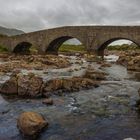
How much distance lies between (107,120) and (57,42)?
1990 inches

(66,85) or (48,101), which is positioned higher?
(66,85)

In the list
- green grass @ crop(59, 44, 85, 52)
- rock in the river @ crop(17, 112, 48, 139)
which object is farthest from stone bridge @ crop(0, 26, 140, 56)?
rock in the river @ crop(17, 112, 48, 139)

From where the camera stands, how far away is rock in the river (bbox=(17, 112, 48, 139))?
10891 mm

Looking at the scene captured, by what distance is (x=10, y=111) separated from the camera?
14055 mm

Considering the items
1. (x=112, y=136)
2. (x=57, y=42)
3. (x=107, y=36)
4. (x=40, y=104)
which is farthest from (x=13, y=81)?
(x=57, y=42)

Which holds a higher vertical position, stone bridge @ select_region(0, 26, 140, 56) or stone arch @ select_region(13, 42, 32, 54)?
stone bridge @ select_region(0, 26, 140, 56)

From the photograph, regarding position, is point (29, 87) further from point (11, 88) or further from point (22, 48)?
point (22, 48)

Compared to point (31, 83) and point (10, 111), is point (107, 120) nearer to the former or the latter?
point (10, 111)

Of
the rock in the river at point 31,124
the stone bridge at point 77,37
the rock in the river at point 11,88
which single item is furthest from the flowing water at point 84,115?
the stone bridge at point 77,37

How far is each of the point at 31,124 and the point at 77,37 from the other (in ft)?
143

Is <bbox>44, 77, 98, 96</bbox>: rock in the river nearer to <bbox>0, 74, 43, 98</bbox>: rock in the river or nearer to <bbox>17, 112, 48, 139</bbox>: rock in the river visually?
<bbox>0, 74, 43, 98</bbox>: rock in the river

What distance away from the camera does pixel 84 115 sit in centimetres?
1335

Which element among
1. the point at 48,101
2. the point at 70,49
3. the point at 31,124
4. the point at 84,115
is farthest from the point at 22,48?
the point at 31,124

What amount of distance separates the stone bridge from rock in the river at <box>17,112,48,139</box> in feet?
116
